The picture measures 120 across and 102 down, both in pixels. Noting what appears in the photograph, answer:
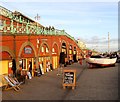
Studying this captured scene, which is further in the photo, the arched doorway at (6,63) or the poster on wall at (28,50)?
the poster on wall at (28,50)

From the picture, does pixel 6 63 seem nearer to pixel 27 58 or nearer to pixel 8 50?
pixel 8 50

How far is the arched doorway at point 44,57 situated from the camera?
30389 mm

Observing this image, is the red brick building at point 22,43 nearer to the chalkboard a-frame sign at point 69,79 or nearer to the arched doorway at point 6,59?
the arched doorway at point 6,59

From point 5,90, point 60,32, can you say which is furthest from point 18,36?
point 60,32

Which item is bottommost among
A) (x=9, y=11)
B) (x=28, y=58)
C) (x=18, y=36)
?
(x=28, y=58)

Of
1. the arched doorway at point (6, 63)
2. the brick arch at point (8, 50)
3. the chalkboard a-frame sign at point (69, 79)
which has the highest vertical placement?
the brick arch at point (8, 50)

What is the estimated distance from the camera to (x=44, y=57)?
32062 mm

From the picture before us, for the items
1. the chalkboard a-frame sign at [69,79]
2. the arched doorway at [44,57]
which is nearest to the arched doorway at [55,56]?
the arched doorway at [44,57]

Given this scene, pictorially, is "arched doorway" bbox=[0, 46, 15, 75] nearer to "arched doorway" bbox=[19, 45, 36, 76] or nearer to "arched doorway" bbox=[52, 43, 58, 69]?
"arched doorway" bbox=[19, 45, 36, 76]

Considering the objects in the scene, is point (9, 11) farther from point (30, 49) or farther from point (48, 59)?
point (48, 59)

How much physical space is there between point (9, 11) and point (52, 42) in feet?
41.7

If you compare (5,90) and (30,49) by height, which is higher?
(30,49)

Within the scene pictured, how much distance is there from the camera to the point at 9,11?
82.9ft


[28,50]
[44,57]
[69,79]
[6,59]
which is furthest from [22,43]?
[44,57]
